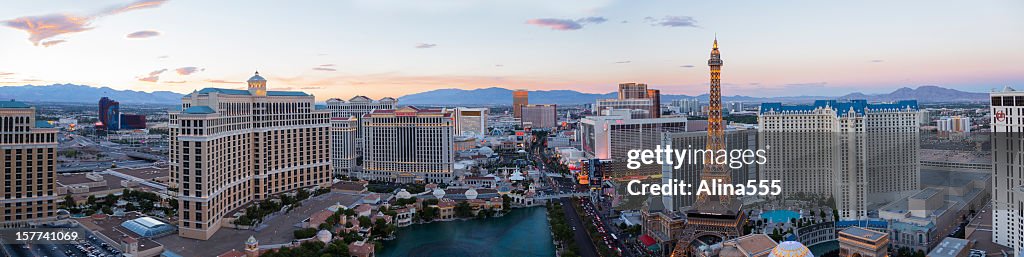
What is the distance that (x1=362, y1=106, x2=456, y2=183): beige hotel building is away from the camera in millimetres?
53781

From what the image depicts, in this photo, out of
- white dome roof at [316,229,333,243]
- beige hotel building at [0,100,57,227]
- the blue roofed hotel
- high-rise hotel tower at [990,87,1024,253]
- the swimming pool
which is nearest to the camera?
high-rise hotel tower at [990,87,1024,253]

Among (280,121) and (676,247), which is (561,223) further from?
(280,121)

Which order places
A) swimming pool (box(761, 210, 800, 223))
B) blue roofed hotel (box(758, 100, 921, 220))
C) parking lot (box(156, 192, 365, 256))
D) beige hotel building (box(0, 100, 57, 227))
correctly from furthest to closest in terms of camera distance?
blue roofed hotel (box(758, 100, 921, 220)) → swimming pool (box(761, 210, 800, 223)) → beige hotel building (box(0, 100, 57, 227)) → parking lot (box(156, 192, 365, 256))

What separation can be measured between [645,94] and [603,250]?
8063cm

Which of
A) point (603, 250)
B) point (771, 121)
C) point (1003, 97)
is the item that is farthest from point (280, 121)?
point (1003, 97)

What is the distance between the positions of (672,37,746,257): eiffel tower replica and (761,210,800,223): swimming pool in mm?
1933

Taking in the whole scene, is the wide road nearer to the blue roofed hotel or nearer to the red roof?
the red roof

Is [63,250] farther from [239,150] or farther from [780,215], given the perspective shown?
[780,215]

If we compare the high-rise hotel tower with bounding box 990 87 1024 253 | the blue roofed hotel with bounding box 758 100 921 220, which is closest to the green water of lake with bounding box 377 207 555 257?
the blue roofed hotel with bounding box 758 100 921 220

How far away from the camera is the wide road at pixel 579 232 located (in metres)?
31.7

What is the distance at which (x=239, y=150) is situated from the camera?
36094 millimetres

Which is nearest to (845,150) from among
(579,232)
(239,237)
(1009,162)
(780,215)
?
(780,215)

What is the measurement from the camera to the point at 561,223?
3534 centimetres

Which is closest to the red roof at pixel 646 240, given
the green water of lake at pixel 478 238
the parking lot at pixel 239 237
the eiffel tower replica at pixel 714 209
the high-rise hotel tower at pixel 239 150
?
the eiffel tower replica at pixel 714 209
